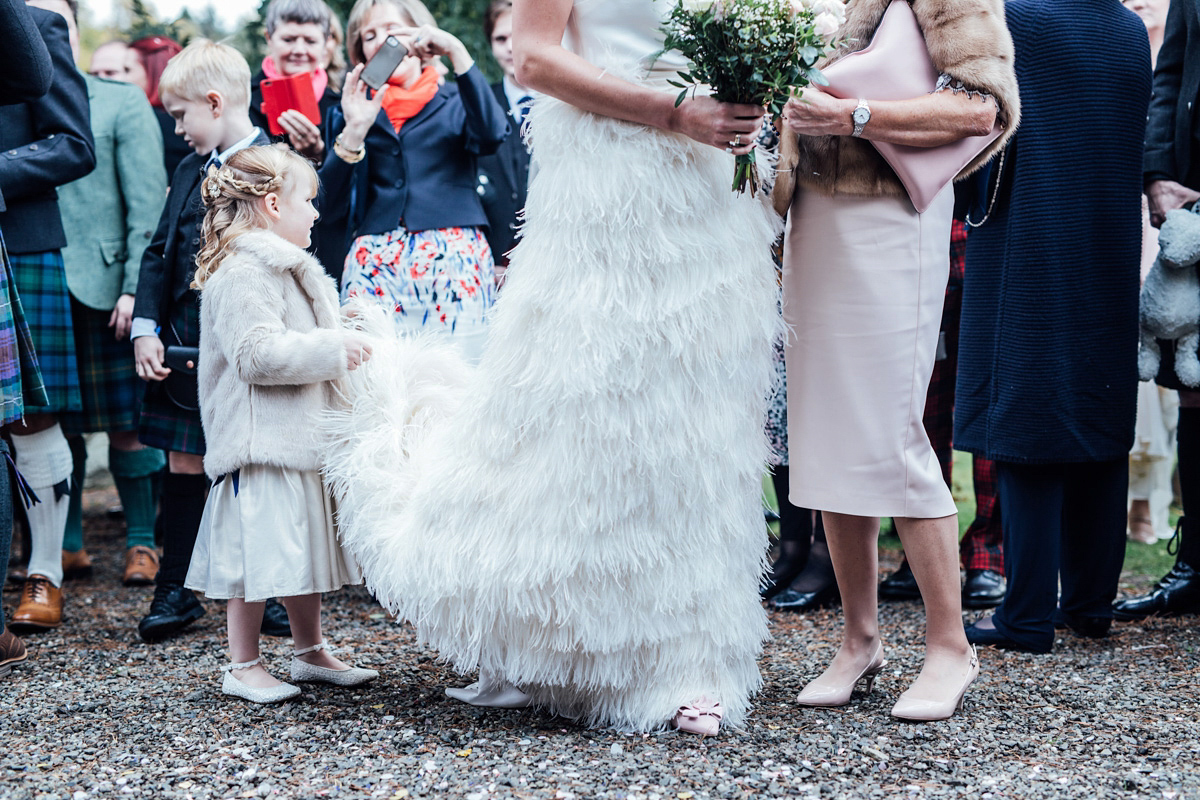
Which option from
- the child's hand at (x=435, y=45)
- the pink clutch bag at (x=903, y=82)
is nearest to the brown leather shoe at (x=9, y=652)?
the child's hand at (x=435, y=45)

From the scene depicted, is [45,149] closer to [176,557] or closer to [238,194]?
[238,194]

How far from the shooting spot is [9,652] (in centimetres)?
323

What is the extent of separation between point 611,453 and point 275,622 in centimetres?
183

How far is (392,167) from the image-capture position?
3.91 metres

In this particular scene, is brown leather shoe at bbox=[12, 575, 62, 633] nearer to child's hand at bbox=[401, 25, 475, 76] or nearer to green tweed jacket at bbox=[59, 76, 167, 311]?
green tweed jacket at bbox=[59, 76, 167, 311]

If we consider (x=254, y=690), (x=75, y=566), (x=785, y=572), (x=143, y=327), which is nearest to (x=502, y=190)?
(x=143, y=327)

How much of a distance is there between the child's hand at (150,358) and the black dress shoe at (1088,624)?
2.99 m

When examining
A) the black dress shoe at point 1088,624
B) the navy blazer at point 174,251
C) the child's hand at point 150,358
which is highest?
the navy blazer at point 174,251

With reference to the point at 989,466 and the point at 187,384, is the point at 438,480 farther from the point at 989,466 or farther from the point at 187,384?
the point at 989,466

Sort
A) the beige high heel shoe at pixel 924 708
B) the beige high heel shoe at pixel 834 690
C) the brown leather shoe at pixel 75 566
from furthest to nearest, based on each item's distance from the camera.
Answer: the brown leather shoe at pixel 75 566, the beige high heel shoe at pixel 834 690, the beige high heel shoe at pixel 924 708

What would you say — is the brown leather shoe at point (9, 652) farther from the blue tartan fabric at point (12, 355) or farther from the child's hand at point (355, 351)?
the child's hand at point (355, 351)

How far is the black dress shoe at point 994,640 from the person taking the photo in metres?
3.26

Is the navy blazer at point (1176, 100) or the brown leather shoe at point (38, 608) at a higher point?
the navy blazer at point (1176, 100)

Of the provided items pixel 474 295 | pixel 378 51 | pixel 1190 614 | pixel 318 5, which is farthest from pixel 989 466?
pixel 318 5
